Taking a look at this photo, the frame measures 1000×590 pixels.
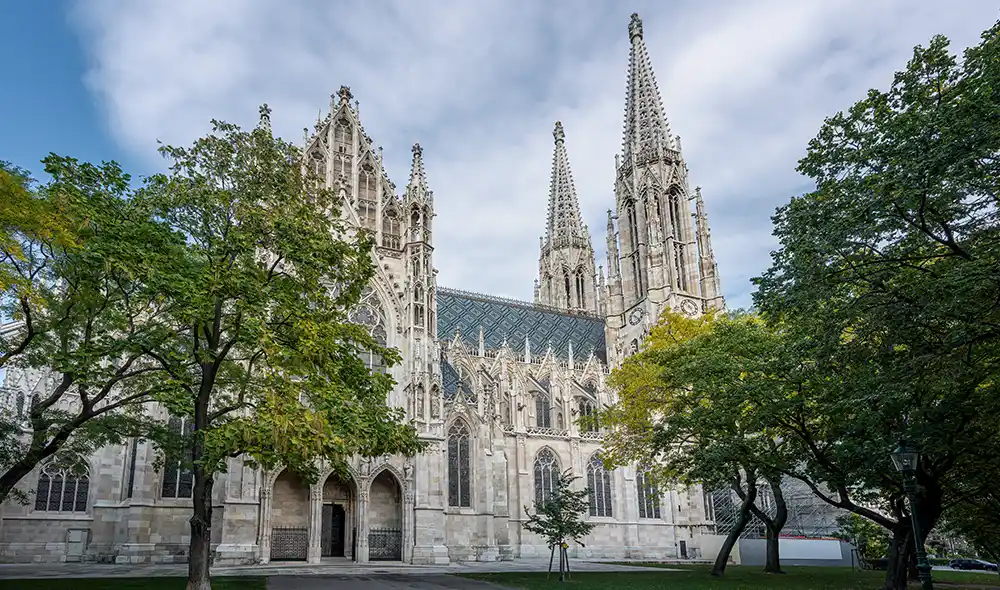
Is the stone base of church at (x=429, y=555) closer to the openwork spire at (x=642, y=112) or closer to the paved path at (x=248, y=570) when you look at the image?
the paved path at (x=248, y=570)

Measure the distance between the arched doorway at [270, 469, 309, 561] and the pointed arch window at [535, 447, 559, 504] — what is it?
14837 millimetres

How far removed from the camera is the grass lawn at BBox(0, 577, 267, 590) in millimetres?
16125

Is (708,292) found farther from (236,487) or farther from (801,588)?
(236,487)

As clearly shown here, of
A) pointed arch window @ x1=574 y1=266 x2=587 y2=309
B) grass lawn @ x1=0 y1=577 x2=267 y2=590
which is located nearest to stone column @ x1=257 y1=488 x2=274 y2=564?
grass lawn @ x1=0 y1=577 x2=267 y2=590

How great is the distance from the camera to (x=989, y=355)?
1389cm

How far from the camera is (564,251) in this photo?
66.6 m

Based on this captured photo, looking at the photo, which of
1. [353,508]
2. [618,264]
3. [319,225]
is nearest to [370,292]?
[353,508]

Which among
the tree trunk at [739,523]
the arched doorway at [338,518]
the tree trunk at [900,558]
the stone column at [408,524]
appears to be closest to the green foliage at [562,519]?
the tree trunk at [739,523]

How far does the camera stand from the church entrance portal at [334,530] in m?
29.9

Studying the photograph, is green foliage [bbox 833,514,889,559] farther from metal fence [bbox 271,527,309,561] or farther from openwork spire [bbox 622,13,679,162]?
openwork spire [bbox 622,13,679,162]

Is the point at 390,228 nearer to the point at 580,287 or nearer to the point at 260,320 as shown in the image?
the point at 260,320

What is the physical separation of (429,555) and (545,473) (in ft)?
41.4

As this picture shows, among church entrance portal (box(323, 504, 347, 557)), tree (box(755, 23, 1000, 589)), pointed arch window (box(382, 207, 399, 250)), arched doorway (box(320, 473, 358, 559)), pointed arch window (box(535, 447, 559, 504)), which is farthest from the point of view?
pointed arch window (box(535, 447, 559, 504))

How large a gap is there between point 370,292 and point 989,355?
24407mm
